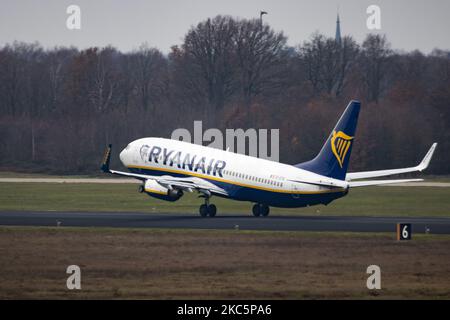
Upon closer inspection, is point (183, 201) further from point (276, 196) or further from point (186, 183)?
point (276, 196)

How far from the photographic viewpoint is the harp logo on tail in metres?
58.6

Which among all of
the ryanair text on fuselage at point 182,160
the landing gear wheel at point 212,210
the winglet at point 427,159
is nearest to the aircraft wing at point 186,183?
the ryanair text on fuselage at point 182,160

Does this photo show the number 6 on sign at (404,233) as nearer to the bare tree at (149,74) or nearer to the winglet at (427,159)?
the winglet at (427,159)

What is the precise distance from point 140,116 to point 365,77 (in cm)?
3463

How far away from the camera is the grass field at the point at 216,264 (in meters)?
34.9

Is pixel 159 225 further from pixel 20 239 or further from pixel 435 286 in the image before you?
pixel 435 286

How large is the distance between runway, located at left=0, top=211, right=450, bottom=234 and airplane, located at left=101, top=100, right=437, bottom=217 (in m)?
1.43

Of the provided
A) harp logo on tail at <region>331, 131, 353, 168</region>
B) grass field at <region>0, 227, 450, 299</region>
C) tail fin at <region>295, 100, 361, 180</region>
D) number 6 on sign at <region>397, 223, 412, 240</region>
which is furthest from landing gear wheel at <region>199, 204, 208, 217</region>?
number 6 on sign at <region>397, 223, 412, 240</region>

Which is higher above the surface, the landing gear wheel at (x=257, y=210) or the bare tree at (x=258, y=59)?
the bare tree at (x=258, y=59)

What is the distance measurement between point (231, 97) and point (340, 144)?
76874 mm

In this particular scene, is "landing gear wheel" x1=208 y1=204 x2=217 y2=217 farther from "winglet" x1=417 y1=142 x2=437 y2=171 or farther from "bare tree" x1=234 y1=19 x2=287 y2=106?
"bare tree" x1=234 y1=19 x2=287 y2=106

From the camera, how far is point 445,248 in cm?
4650

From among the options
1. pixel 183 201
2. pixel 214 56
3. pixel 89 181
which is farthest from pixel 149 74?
pixel 183 201

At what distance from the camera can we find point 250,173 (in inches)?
2496
